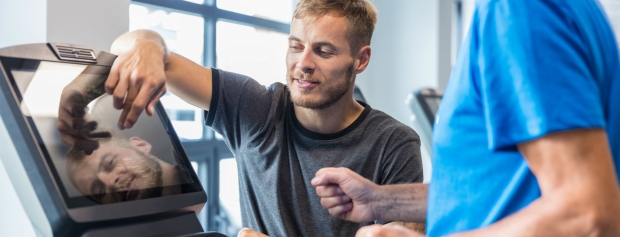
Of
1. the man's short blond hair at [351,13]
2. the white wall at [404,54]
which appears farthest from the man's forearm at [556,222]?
the white wall at [404,54]

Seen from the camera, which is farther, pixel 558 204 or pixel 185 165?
pixel 185 165

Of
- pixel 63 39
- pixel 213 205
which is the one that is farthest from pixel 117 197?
pixel 213 205

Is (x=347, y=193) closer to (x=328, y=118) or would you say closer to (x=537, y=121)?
(x=328, y=118)

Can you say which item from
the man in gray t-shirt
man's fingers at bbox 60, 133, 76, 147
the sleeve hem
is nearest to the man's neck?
the man in gray t-shirt

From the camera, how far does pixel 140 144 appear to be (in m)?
1.09

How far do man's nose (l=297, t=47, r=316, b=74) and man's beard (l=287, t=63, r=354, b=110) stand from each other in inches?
0.6

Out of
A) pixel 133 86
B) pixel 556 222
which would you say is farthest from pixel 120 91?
pixel 556 222

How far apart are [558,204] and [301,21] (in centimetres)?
124

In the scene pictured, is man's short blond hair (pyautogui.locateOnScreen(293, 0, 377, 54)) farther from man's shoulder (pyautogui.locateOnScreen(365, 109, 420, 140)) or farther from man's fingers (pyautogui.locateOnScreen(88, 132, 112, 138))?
man's fingers (pyautogui.locateOnScreen(88, 132, 112, 138))

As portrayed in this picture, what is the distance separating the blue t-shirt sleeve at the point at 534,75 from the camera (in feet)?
1.85

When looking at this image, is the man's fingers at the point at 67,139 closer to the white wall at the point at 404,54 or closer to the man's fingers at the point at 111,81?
the man's fingers at the point at 111,81

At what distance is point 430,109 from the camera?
2391mm

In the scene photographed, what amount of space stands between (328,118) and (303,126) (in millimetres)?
80

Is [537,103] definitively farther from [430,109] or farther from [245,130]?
[430,109]
